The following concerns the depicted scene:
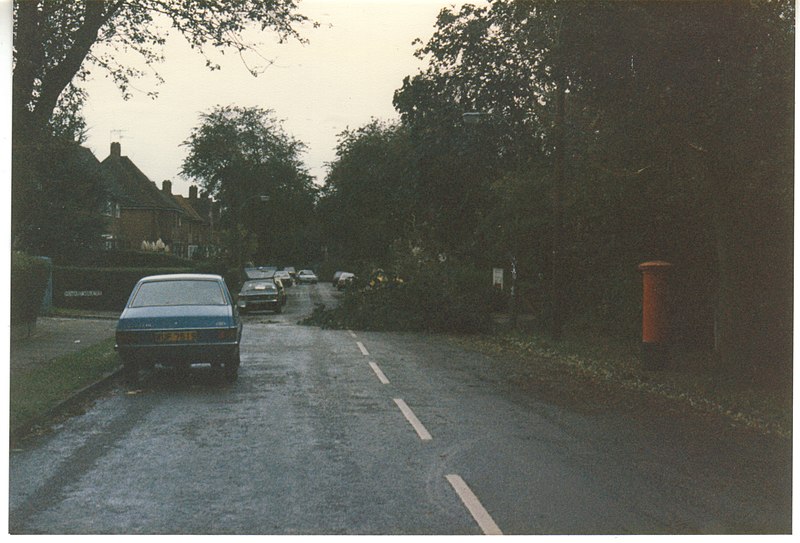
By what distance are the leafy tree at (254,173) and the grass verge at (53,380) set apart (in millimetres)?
66291

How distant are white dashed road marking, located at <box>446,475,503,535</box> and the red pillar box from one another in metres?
9.66

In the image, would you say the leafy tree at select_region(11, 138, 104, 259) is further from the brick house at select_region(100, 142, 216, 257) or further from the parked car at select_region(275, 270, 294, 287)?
the parked car at select_region(275, 270, 294, 287)

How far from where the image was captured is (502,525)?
629 centimetres

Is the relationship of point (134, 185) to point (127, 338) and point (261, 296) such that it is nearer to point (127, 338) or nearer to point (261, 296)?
point (261, 296)

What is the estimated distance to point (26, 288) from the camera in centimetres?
2083

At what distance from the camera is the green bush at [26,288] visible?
20.0 meters

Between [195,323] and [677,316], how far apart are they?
11453mm

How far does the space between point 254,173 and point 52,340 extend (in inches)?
2639

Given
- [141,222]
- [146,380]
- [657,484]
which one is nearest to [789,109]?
[657,484]

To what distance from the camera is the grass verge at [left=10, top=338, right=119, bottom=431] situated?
10.6 m

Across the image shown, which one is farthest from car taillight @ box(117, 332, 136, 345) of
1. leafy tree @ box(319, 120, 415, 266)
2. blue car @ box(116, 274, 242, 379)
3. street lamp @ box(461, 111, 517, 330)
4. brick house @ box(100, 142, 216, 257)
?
brick house @ box(100, 142, 216, 257)

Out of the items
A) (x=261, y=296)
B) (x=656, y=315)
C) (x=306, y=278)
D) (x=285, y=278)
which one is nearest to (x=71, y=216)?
(x=261, y=296)

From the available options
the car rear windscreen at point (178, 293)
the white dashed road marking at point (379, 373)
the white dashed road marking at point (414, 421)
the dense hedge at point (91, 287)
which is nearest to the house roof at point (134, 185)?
the dense hedge at point (91, 287)

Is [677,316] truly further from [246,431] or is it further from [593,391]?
[246,431]
